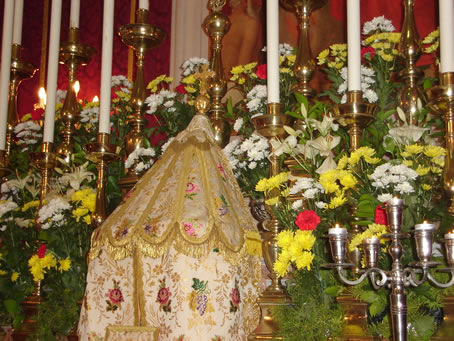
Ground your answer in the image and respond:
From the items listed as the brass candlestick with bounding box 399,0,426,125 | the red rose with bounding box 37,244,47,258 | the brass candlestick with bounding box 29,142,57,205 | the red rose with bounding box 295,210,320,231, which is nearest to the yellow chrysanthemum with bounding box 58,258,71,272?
the red rose with bounding box 37,244,47,258

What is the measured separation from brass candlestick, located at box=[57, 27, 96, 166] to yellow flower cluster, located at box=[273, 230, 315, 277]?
1.19 meters

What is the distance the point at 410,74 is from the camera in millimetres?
1608

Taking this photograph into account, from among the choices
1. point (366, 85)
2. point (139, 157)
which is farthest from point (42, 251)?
point (366, 85)

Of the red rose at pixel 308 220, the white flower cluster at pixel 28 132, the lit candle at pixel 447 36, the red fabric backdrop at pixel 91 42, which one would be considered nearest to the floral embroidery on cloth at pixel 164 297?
the red rose at pixel 308 220

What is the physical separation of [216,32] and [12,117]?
3.87 ft

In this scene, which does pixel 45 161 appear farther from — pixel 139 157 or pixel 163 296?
pixel 163 296

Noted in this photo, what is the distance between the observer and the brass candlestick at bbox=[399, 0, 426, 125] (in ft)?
5.09

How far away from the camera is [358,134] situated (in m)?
1.45

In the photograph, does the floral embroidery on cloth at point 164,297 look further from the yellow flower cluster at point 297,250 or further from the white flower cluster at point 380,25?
the white flower cluster at point 380,25

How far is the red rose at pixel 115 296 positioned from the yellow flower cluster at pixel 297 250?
0.45 metres

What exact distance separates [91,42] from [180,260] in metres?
2.42

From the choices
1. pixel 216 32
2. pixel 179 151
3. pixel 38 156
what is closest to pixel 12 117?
pixel 38 156

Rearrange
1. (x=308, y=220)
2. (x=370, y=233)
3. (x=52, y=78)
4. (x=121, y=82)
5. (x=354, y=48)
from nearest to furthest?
(x=370, y=233) < (x=308, y=220) < (x=354, y=48) < (x=52, y=78) < (x=121, y=82)

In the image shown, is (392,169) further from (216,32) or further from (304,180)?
(216,32)
